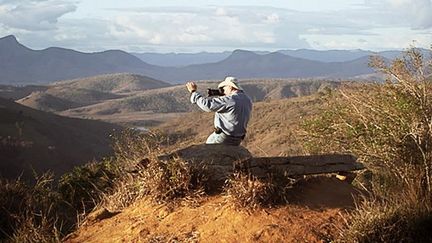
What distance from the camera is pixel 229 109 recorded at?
7789 mm

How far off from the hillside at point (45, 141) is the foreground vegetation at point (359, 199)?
3104 cm

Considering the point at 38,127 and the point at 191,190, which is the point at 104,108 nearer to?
the point at 38,127

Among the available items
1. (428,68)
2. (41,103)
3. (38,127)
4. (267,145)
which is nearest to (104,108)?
(41,103)

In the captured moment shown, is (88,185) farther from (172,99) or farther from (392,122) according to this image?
(172,99)

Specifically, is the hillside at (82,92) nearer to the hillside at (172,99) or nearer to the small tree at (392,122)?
the hillside at (172,99)

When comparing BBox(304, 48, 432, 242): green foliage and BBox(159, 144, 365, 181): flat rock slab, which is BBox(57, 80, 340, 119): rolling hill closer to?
BBox(304, 48, 432, 242): green foliage

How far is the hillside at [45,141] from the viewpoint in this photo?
48062 mm

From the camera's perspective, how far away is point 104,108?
128 metres

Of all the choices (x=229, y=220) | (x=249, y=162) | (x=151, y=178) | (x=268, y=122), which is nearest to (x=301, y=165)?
(x=249, y=162)

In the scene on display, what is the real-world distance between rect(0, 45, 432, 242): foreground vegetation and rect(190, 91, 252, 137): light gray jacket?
0.83 meters

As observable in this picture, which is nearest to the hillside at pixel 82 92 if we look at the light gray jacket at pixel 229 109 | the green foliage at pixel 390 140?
the green foliage at pixel 390 140

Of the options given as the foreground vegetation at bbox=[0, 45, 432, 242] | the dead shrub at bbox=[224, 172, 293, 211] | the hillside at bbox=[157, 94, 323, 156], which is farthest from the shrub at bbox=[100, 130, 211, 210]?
the hillside at bbox=[157, 94, 323, 156]

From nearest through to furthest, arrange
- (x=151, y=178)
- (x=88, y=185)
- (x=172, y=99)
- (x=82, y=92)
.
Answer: (x=151, y=178) < (x=88, y=185) < (x=172, y=99) < (x=82, y=92)

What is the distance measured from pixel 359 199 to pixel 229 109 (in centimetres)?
195
